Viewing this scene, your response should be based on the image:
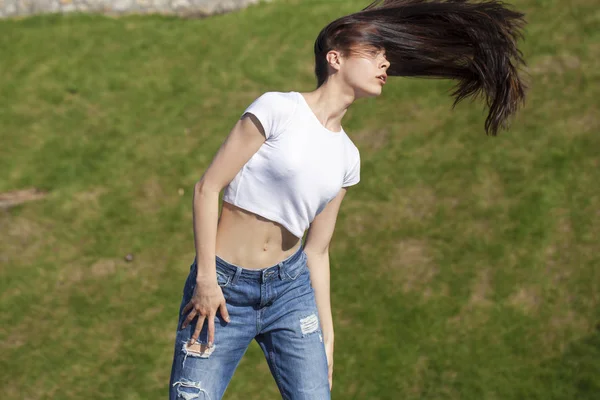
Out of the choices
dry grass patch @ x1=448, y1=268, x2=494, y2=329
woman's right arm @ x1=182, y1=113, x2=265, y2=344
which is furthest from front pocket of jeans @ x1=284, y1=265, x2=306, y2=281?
dry grass patch @ x1=448, y1=268, x2=494, y2=329

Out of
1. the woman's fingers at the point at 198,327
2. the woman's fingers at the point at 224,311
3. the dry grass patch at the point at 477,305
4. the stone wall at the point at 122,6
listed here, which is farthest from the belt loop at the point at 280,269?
the stone wall at the point at 122,6

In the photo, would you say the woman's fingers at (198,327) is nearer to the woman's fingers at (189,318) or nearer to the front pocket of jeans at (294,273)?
the woman's fingers at (189,318)

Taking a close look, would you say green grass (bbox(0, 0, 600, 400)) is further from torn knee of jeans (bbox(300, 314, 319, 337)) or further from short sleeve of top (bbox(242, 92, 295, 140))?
short sleeve of top (bbox(242, 92, 295, 140))

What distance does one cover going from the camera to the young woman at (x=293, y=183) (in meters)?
3.11

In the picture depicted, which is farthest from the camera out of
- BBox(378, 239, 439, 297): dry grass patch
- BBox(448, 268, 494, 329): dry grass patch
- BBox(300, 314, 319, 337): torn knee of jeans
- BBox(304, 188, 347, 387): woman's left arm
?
BBox(378, 239, 439, 297): dry grass patch

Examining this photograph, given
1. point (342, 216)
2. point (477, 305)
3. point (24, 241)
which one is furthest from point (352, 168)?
point (24, 241)

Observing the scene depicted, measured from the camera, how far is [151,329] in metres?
6.07

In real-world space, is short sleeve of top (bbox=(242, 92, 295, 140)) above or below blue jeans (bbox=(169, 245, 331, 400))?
above

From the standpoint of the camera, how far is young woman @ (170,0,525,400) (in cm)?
311

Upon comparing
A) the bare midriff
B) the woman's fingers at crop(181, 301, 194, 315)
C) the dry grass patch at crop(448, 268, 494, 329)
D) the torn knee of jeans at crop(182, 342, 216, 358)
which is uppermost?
the bare midriff

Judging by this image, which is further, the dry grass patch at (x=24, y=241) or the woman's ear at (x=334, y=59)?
the dry grass patch at (x=24, y=241)

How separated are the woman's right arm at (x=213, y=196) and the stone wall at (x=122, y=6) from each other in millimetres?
7461

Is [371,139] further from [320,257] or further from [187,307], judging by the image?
[187,307]

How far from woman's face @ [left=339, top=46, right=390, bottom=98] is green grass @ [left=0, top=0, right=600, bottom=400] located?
2.88m
